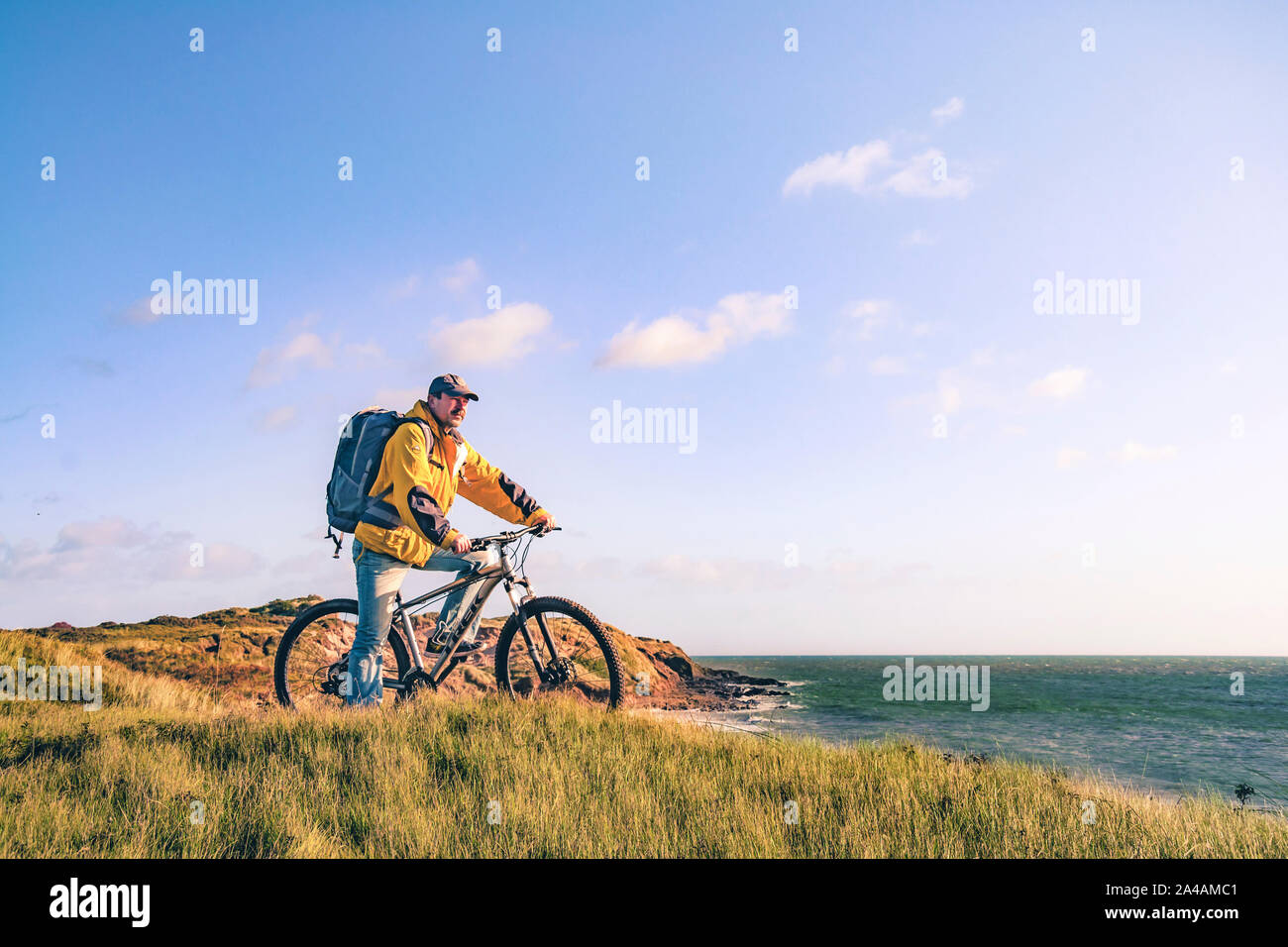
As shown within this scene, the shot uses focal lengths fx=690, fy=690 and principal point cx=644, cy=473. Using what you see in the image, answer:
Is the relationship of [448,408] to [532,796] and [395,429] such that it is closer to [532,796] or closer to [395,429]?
[395,429]

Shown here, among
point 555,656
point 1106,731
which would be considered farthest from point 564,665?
point 1106,731

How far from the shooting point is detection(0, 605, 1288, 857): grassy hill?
389cm

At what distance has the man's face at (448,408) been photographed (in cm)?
629

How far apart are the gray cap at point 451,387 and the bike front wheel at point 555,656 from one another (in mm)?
2040

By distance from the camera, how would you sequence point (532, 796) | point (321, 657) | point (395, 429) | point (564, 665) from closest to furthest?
1. point (532, 796)
2. point (395, 429)
3. point (564, 665)
4. point (321, 657)

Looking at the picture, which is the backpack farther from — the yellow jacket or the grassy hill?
the grassy hill

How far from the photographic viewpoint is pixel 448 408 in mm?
6301

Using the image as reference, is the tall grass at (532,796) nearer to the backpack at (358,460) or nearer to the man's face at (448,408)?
the backpack at (358,460)

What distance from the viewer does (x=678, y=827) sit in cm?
414

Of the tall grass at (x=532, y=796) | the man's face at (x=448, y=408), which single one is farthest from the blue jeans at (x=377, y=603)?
the man's face at (x=448, y=408)

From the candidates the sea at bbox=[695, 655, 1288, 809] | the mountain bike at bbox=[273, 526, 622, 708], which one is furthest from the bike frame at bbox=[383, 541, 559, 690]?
the sea at bbox=[695, 655, 1288, 809]

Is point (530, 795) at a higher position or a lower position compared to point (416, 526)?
lower

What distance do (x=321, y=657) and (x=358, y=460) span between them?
12.3 feet
